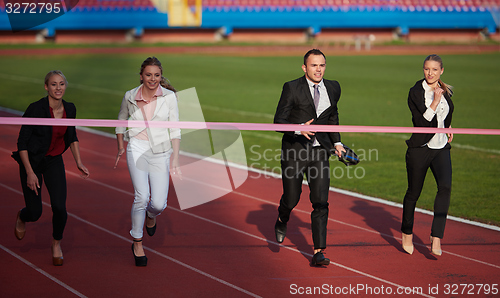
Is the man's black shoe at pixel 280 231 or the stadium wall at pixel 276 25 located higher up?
the stadium wall at pixel 276 25

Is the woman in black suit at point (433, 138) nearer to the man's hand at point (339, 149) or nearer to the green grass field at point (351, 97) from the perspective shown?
the man's hand at point (339, 149)

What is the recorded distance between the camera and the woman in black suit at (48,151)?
19.3 ft

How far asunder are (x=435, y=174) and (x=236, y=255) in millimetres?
2282

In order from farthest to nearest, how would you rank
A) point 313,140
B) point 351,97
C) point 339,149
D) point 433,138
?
→ point 351,97
point 433,138
point 313,140
point 339,149

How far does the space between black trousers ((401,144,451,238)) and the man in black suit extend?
0.92m

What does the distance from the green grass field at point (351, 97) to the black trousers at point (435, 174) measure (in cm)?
218

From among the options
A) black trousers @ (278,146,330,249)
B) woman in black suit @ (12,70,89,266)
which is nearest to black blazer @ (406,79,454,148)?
black trousers @ (278,146,330,249)

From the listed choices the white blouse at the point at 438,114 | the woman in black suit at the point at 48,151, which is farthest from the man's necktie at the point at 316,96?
the woman in black suit at the point at 48,151

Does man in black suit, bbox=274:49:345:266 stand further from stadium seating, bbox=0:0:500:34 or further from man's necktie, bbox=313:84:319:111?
stadium seating, bbox=0:0:500:34

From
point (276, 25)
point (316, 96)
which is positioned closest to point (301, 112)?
point (316, 96)

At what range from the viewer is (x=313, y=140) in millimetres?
6223

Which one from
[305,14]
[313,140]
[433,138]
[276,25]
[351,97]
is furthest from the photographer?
[305,14]

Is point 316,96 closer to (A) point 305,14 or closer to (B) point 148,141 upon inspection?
(B) point 148,141

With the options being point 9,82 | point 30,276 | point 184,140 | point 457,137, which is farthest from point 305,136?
point 9,82
